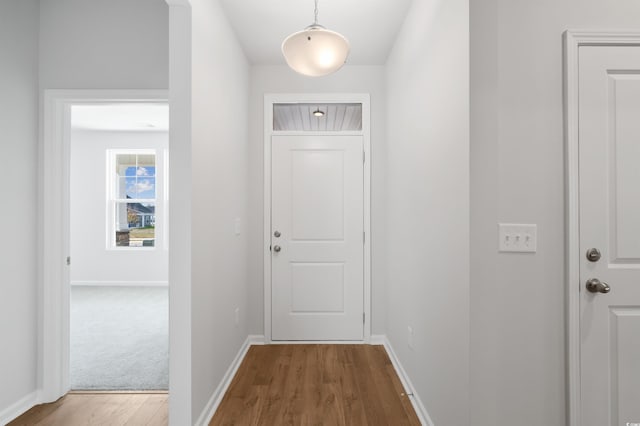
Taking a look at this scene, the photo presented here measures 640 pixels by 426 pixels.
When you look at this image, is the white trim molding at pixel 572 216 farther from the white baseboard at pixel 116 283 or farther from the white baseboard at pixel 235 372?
the white baseboard at pixel 116 283

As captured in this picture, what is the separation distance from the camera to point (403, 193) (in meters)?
2.53

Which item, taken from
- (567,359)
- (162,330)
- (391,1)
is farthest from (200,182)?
(162,330)

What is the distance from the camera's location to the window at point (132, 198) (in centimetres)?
563

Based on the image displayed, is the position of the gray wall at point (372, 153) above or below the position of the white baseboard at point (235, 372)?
above

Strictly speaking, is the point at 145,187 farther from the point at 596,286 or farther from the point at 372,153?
the point at 596,286

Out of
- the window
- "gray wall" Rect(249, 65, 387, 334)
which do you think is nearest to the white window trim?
the window

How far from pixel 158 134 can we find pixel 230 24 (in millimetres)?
3631

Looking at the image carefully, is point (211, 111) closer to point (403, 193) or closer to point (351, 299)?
point (403, 193)

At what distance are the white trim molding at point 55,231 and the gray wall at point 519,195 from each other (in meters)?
2.01

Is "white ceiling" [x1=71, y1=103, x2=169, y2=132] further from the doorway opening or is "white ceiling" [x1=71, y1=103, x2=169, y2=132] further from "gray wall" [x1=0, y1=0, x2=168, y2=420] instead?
"gray wall" [x1=0, y1=0, x2=168, y2=420]

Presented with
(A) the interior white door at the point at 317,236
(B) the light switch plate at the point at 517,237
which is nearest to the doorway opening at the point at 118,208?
(A) the interior white door at the point at 317,236

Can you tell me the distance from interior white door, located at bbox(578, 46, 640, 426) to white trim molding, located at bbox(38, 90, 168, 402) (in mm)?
2444

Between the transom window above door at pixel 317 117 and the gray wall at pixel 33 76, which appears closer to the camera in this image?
the gray wall at pixel 33 76

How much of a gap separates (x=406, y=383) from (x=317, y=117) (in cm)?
244
